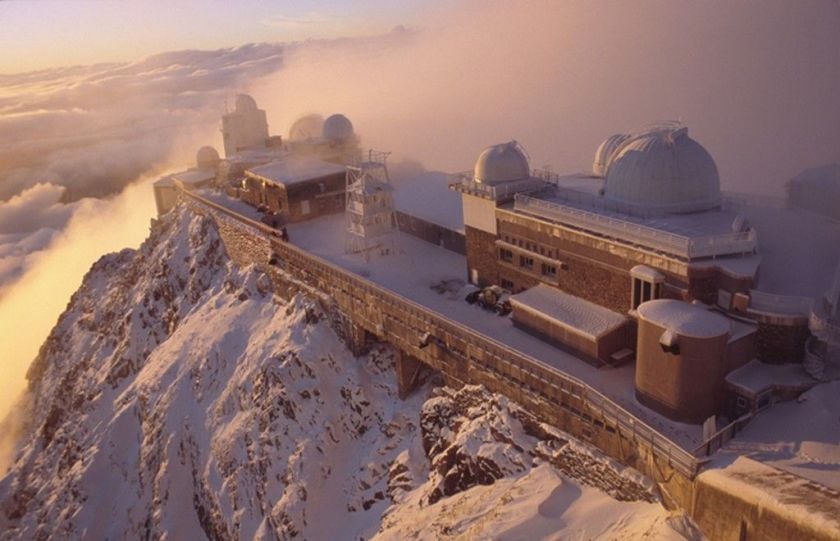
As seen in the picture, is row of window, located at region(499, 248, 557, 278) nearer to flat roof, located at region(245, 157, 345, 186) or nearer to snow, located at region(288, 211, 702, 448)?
snow, located at region(288, 211, 702, 448)

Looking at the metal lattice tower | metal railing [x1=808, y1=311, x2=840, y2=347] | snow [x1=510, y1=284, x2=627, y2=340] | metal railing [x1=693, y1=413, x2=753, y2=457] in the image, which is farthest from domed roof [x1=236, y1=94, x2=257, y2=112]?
metal railing [x1=693, y1=413, x2=753, y2=457]

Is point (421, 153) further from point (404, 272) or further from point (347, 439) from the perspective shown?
point (347, 439)

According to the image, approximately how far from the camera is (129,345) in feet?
174

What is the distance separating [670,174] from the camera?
101 feet

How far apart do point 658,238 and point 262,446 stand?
78.0ft

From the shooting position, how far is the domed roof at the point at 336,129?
6681 cm

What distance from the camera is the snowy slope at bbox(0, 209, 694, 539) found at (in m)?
26.3

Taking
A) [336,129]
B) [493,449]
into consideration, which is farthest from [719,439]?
[336,129]

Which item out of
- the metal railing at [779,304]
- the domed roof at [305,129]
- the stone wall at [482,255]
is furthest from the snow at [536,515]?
the domed roof at [305,129]

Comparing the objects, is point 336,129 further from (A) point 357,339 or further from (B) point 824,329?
(B) point 824,329

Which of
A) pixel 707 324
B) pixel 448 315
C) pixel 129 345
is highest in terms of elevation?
pixel 707 324

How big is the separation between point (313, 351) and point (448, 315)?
911 centimetres

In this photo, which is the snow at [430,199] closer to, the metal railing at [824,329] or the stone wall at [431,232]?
the stone wall at [431,232]

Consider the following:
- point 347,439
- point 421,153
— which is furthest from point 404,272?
point 421,153
